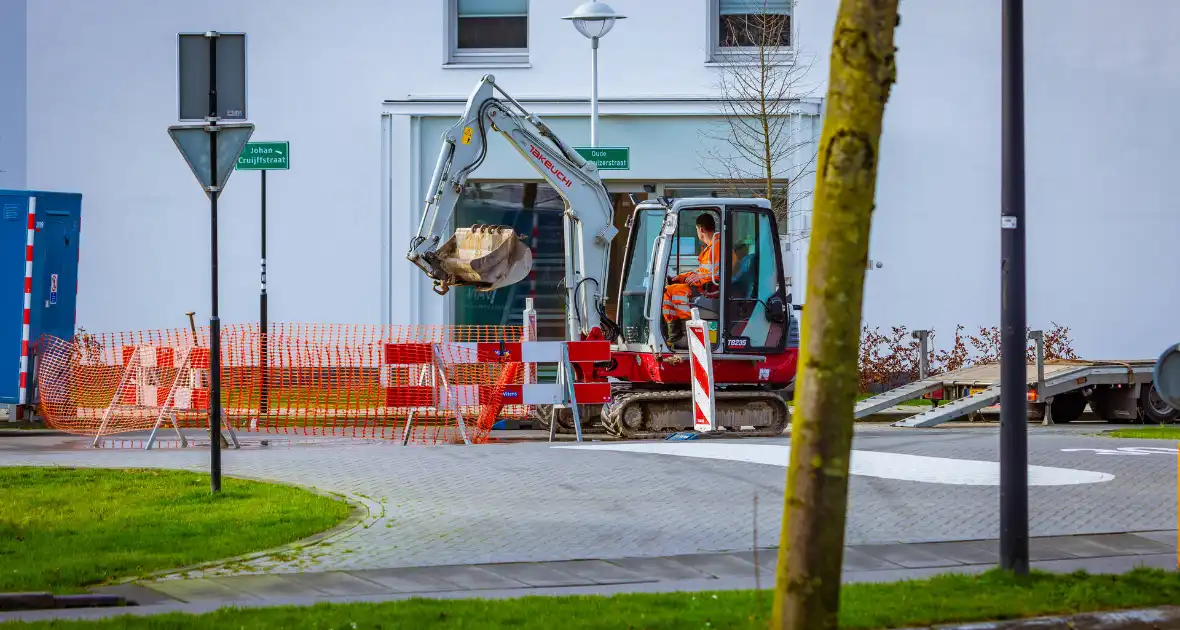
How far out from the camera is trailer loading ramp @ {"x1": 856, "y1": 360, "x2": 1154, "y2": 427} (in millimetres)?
18344

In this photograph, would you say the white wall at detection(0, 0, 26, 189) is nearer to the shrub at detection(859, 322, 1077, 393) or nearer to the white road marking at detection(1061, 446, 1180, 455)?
the shrub at detection(859, 322, 1077, 393)

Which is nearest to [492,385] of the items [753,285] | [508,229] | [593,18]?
[508,229]

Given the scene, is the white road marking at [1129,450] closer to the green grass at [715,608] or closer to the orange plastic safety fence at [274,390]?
the orange plastic safety fence at [274,390]

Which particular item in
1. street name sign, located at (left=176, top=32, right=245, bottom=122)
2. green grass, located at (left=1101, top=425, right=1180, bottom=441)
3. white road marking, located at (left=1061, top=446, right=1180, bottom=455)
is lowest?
green grass, located at (left=1101, top=425, right=1180, bottom=441)

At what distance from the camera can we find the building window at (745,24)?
80.5ft

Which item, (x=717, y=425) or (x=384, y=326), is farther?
(x=384, y=326)

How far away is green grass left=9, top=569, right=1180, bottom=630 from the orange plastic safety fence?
343 inches

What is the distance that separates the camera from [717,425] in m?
16.9

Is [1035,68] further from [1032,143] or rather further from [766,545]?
[766,545]

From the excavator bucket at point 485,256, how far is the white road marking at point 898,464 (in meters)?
2.40

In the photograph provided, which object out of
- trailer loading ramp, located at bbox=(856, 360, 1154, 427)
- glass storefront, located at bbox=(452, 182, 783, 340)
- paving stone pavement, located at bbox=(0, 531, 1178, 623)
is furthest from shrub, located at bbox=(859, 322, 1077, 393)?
paving stone pavement, located at bbox=(0, 531, 1178, 623)

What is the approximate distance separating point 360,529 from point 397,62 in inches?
624

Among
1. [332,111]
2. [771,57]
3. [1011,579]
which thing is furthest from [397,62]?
[1011,579]

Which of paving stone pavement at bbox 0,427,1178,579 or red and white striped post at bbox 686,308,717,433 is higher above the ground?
red and white striped post at bbox 686,308,717,433
